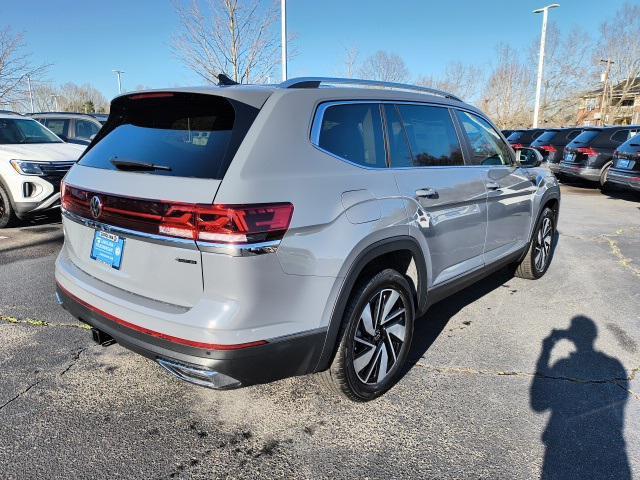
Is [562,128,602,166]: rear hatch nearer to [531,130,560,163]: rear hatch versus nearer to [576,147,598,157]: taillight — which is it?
[576,147,598,157]: taillight

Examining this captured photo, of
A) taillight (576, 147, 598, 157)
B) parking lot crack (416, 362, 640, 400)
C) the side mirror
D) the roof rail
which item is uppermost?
the roof rail

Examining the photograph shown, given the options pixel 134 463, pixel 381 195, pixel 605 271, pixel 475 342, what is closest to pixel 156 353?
pixel 134 463

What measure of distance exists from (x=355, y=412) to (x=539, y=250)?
131 inches

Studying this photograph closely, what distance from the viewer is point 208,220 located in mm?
2057

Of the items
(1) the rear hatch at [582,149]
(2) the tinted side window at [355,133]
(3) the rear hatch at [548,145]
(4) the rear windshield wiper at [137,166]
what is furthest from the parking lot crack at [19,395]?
(3) the rear hatch at [548,145]

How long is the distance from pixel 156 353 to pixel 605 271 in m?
5.33

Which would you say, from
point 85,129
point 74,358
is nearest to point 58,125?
point 85,129

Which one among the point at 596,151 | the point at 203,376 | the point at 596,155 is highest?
the point at 596,151

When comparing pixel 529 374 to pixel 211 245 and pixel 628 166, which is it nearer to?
pixel 211 245

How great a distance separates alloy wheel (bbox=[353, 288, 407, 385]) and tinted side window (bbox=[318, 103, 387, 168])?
0.79 metres

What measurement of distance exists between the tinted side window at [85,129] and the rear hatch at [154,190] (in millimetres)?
9906

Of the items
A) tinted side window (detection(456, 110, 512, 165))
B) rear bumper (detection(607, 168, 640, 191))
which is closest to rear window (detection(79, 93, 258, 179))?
tinted side window (detection(456, 110, 512, 165))

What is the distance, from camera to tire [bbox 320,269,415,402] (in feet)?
8.49

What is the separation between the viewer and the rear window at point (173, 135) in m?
2.24
